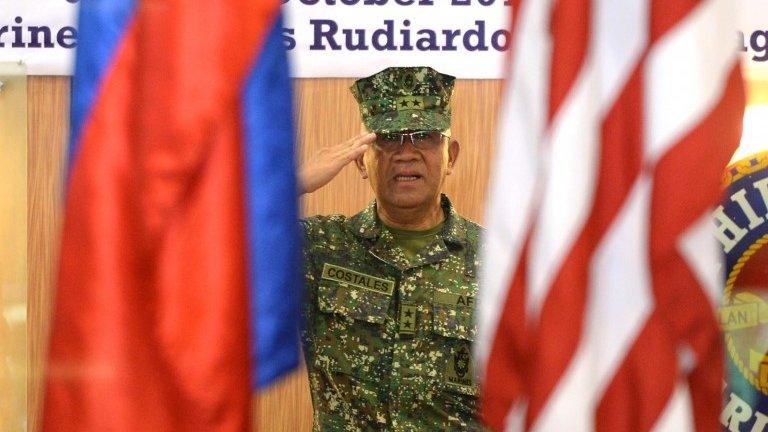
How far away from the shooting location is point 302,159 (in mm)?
2904

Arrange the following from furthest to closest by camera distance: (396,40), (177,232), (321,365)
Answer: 1. (396,40)
2. (321,365)
3. (177,232)

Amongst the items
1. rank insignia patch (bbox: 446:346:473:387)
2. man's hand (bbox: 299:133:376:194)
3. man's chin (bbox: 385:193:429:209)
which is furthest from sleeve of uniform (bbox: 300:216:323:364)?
rank insignia patch (bbox: 446:346:473:387)

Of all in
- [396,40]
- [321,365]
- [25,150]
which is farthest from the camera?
[25,150]

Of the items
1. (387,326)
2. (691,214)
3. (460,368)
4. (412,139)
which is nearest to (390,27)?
(412,139)

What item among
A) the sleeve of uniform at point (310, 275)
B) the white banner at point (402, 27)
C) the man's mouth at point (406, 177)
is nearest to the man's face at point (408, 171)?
the man's mouth at point (406, 177)

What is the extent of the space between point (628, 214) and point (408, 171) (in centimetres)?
130

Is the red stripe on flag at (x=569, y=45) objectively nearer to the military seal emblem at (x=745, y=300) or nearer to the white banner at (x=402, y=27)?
the military seal emblem at (x=745, y=300)

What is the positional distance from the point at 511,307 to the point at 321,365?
128cm

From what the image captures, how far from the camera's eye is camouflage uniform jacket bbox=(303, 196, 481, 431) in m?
2.44

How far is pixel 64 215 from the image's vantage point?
3.98 ft

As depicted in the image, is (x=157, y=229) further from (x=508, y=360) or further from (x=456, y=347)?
(x=456, y=347)

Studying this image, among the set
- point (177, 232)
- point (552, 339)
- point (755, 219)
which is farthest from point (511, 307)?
point (755, 219)

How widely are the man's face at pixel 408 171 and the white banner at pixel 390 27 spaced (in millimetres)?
331

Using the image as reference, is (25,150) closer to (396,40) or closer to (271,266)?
(396,40)
